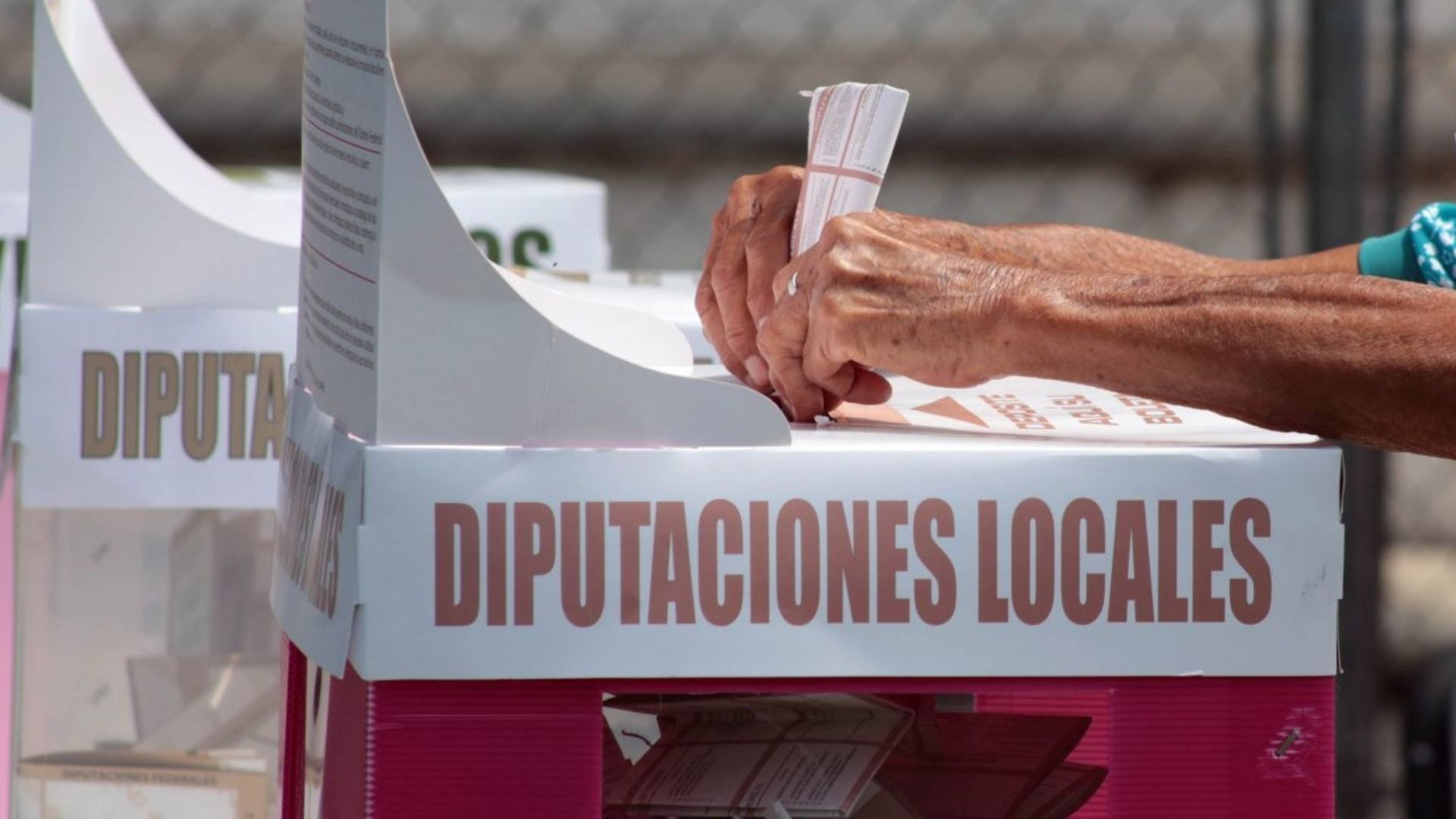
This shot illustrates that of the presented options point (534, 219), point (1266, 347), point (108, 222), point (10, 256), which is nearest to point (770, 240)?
point (1266, 347)

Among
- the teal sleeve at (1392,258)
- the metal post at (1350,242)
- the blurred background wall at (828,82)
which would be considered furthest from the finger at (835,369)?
the blurred background wall at (828,82)

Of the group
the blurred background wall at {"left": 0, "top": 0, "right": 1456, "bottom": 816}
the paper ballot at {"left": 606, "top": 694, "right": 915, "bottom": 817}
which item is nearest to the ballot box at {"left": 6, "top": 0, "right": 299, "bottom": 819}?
the paper ballot at {"left": 606, "top": 694, "right": 915, "bottom": 817}

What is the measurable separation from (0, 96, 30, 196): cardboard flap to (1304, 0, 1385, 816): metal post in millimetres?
1649

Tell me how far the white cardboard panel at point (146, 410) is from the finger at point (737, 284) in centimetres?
31

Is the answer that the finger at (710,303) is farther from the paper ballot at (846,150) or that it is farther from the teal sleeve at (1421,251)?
the teal sleeve at (1421,251)

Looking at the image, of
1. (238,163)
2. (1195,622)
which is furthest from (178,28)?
(1195,622)

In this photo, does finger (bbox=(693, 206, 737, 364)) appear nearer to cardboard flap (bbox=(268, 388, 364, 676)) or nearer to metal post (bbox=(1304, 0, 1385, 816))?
cardboard flap (bbox=(268, 388, 364, 676))

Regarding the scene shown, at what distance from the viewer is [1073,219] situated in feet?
10.7

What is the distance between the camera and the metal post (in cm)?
246

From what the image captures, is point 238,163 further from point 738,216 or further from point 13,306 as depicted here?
point 738,216

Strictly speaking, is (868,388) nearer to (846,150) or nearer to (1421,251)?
(846,150)

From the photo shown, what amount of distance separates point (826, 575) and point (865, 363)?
0.58 feet

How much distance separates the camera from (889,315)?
89 cm

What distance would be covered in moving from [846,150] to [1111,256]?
0.45m
